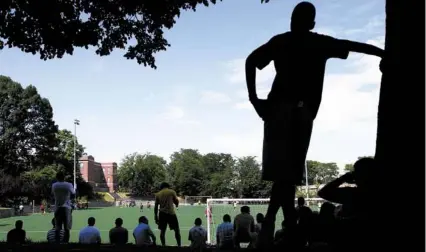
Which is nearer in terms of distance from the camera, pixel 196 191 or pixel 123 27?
pixel 123 27

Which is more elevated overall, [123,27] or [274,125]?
[123,27]

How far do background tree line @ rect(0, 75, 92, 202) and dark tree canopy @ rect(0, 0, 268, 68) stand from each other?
54.2 metres

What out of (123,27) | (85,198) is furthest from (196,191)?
(123,27)

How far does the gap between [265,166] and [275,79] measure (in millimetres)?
703

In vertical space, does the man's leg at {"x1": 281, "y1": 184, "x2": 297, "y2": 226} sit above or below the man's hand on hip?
below

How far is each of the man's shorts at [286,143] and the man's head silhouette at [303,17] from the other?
626 mm

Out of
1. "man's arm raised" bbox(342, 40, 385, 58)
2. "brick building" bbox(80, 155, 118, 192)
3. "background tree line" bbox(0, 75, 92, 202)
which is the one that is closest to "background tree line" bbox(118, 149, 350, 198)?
"brick building" bbox(80, 155, 118, 192)

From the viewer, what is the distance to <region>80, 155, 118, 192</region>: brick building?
390ft

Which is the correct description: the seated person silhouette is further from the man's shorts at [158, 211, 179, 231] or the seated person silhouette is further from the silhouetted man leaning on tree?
the man's shorts at [158, 211, 179, 231]

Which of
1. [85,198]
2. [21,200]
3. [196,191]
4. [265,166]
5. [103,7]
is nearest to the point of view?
[265,166]

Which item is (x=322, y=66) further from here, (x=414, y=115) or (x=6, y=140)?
(x=6, y=140)

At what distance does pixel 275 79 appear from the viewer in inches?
144

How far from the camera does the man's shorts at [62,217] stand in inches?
365

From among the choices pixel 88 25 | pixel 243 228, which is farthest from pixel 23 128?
pixel 243 228
